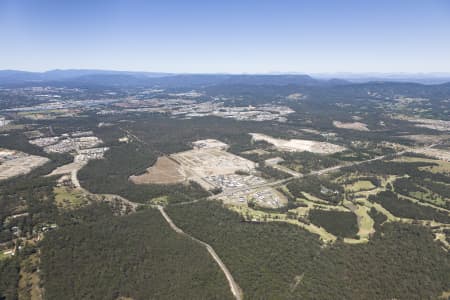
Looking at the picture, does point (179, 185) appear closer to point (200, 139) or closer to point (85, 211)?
point (85, 211)

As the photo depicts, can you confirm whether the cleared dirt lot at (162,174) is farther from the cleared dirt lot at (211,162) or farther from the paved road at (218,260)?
the paved road at (218,260)

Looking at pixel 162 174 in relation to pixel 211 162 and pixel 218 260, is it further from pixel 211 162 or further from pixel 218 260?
pixel 218 260

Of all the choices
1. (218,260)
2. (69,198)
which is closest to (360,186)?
(218,260)

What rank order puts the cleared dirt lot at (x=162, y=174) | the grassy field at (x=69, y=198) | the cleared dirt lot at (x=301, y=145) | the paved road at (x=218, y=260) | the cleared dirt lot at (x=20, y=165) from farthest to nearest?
1. the cleared dirt lot at (x=301, y=145)
2. the cleared dirt lot at (x=20, y=165)
3. the cleared dirt lot at (x=162, y=174)
4. the grassy field at (x=69, y=198)
5. the paved road at (x=218, y=260)

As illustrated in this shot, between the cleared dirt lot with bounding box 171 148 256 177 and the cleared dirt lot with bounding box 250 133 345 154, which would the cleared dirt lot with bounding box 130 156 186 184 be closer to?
the cleared dirt lot with bounding box 171 148 256 177

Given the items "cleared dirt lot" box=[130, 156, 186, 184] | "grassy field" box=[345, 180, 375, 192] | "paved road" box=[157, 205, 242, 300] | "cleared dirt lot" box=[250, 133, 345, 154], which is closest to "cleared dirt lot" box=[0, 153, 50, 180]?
"cleared dirt lot" box=[130, 156, 186, 184]

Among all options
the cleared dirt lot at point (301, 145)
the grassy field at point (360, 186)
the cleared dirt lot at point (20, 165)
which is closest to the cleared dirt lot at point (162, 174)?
the cleared dirt lot at point (20, 165)
